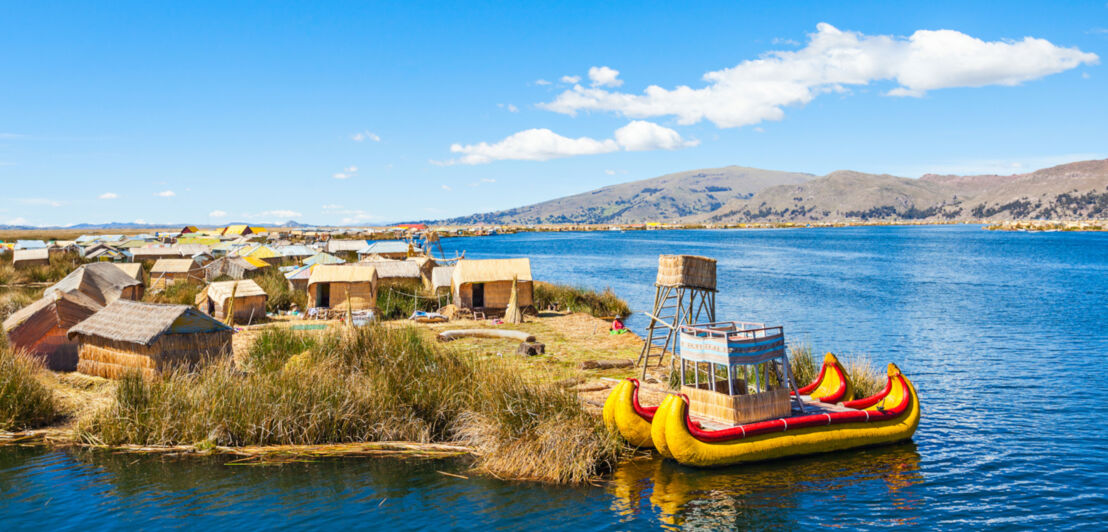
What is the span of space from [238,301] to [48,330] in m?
9.73

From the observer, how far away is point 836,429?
13.1 metres

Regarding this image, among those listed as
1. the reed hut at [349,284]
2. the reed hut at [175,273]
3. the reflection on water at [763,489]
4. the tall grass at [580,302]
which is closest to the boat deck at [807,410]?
the reflection on water at [763,489]

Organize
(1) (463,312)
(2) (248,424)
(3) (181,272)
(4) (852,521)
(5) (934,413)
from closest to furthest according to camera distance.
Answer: (4) (852,521), (2) (248,424), (5) (934,413), (1) (463,312), (3) (181,272)

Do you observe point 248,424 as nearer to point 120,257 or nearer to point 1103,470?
point 1103,470

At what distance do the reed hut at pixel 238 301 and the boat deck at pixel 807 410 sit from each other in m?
20.3

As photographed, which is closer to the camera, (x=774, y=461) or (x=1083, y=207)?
(x=774, y=461)

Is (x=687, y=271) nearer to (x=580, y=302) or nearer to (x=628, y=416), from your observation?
(x=628, y=416)

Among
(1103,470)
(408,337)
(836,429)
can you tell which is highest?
(408,337)

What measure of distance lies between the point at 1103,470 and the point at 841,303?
26.8m

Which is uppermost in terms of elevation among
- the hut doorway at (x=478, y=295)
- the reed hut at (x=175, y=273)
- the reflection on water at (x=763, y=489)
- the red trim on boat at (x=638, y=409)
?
the reed hut at (x=175, y=273)

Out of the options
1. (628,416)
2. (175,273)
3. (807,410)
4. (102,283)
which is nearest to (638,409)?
(628,416)

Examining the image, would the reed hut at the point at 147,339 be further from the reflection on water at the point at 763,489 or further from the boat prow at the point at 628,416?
the reflection on water at the point at 763,489

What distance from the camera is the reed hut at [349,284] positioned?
29.8 metres

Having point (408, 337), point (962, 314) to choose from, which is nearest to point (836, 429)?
point (408, 337)
